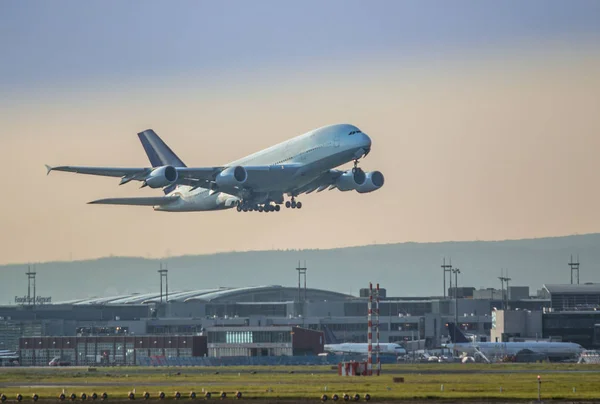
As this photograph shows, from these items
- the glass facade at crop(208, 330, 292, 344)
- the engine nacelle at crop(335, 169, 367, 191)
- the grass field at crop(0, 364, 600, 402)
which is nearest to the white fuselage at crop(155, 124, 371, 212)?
the engine nacelle at crop(335, 169, 367, 191)

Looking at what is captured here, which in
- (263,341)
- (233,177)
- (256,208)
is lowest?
(263,341)

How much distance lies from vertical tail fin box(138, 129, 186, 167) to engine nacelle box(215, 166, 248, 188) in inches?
940

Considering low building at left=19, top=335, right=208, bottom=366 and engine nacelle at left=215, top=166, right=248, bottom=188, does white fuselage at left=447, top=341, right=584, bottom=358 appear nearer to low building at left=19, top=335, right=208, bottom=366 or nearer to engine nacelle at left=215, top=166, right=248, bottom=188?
low building at left=19, top=335, right=208, bottom=366

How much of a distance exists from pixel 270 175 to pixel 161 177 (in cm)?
1122

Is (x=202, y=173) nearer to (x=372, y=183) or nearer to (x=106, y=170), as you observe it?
(x=106, y=170)

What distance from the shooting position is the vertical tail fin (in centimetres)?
14950

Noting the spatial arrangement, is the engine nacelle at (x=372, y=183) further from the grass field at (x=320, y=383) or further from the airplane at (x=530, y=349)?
the airplane at (x=530, y=349)

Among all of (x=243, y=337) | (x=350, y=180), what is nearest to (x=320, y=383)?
(x=350, y=180)

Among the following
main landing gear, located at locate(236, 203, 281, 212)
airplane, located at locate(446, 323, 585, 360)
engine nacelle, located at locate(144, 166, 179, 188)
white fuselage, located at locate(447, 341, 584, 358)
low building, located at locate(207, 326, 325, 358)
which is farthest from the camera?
low building, located at locate(207, 326, 325, 358)

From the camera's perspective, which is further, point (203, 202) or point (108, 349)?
point (108, 349)

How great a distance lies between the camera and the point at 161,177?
402ft

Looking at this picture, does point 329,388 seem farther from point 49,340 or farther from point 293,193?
point 49,340

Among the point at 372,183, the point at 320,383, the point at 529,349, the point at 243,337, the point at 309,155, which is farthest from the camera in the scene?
the point at 243,337

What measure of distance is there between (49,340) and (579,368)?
313 ft
